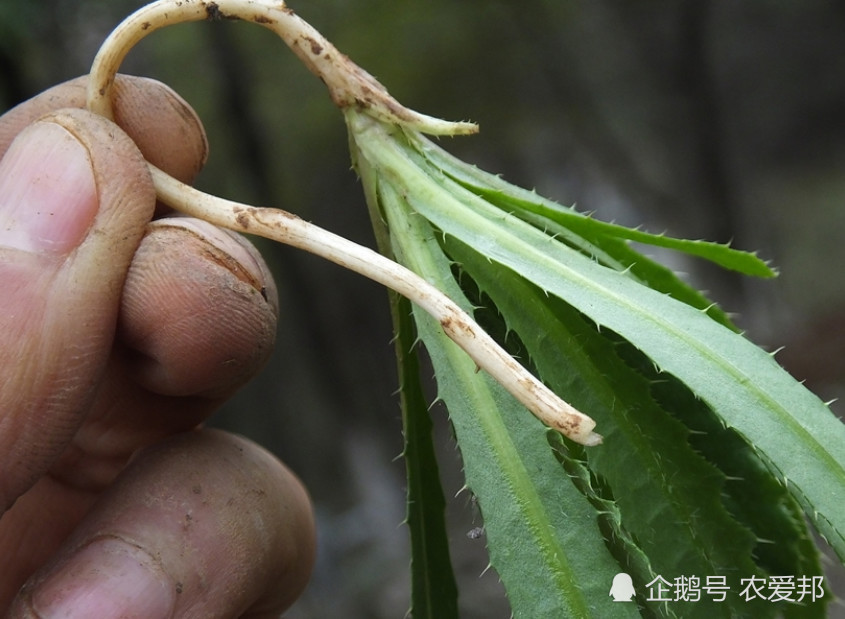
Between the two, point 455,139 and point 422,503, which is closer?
point 422,503

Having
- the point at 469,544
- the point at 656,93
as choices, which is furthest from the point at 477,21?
the point at 469,544

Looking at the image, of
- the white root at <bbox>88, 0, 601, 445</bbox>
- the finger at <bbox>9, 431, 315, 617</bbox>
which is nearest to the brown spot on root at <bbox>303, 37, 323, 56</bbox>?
the white root at <bbox>88, 0, 601, 445</bbox>

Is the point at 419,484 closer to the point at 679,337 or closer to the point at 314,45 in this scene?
the point at 679,337

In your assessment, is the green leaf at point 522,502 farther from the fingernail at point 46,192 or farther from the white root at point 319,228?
the fingernail at point 46,192

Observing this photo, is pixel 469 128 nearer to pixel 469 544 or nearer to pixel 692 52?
pixel 469 544

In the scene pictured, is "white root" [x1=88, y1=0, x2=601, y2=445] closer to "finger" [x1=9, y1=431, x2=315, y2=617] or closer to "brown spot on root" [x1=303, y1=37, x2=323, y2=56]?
"brown spot on root" [x1=303, y1=37, x2=323, y2=56]

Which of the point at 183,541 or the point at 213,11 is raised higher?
the point at 213,11

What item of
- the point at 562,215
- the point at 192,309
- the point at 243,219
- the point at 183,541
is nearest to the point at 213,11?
the point at 243,219
